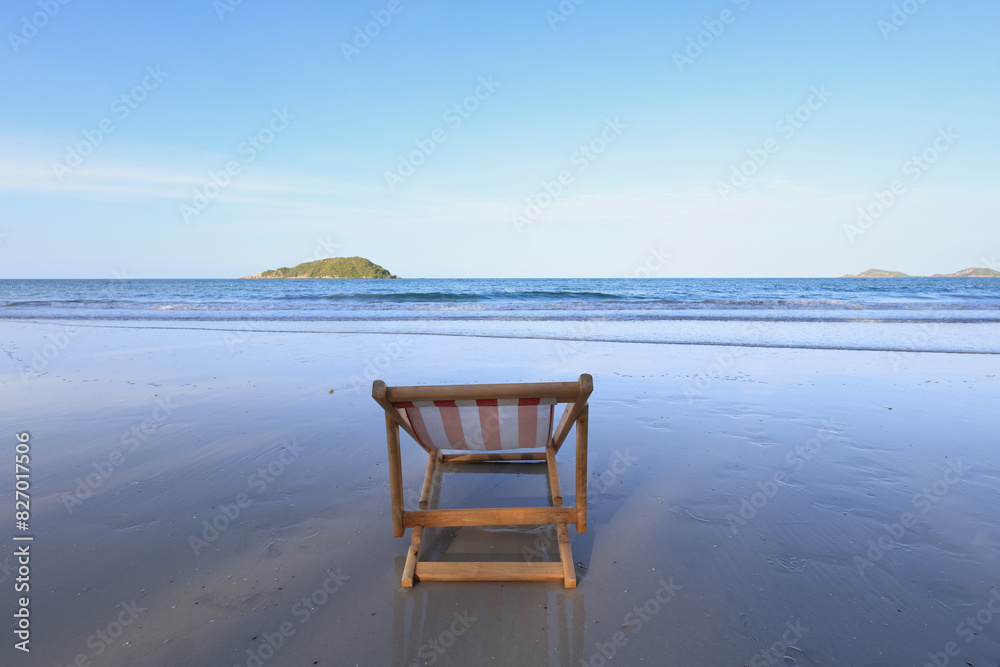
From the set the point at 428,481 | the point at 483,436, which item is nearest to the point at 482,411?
the point at 483,436

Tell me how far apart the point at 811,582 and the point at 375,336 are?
10.3 metres

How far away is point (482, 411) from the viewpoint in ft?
8.49

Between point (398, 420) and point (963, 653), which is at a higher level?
point (398, 420)

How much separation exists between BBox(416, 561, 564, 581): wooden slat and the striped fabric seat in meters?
0.68

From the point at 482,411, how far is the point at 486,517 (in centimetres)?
56

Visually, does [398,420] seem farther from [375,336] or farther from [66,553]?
[375,336]

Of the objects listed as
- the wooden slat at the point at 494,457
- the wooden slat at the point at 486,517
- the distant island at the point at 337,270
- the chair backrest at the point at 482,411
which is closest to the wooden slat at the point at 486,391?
the chair backrest at the point at 482,411

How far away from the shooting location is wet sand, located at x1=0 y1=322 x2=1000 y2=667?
6.80ft

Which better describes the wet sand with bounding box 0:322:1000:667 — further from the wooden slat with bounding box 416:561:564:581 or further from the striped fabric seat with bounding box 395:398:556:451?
the striped fabric seat with bounding box 395:398:556:451

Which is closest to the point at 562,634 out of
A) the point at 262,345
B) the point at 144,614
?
the point at 144,614

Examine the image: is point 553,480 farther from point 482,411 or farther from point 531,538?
point 482,411

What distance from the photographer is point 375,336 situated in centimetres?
1164

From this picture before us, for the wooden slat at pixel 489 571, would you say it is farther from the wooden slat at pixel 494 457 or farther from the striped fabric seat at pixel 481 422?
the wooden slat at pixel 494 457

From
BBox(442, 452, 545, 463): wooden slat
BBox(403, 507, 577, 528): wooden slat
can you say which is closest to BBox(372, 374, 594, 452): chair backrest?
BBox(403, 507, 577, 528): wooden slat
